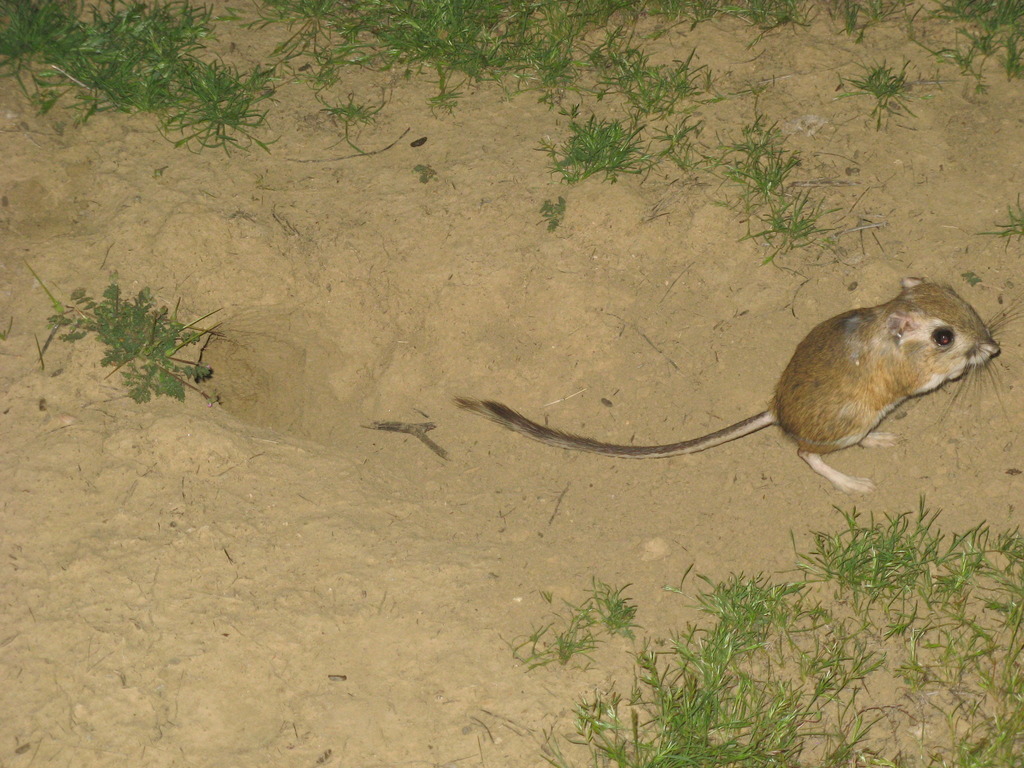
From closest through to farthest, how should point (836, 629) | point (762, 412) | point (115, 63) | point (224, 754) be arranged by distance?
point (224, 754), point (836, 629), point (762, 412), point (115, 63)

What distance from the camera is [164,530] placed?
3.34 m

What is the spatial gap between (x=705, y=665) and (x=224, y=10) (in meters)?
4.29

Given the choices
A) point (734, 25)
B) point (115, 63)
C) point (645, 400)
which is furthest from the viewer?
point (734, 25)

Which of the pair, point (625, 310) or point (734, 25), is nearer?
point (625, 310)

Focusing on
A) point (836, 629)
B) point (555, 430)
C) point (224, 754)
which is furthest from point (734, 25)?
point (224, 754)

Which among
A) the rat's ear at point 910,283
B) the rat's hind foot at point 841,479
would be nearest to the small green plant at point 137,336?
the rat's hind foot at point 841,479

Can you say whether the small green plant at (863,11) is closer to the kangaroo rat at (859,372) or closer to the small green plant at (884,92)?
the small green plant at (884,92)

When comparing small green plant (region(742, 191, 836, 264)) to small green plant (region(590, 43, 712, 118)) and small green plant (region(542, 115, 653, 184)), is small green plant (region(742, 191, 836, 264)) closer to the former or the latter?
small green plant (region(542, 115, 653, 184))

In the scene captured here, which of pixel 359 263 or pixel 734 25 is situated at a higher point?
pixel 734 25

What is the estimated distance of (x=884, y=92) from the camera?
4.43 meters

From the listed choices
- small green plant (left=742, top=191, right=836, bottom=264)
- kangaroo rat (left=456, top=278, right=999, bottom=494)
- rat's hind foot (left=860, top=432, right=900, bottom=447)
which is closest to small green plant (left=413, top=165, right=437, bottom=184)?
kangaroo rat (left=456, top=278, right=999, bottom=494)

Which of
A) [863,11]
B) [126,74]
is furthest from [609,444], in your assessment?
[126,74]

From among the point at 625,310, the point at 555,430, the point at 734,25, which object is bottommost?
the point at 555,430

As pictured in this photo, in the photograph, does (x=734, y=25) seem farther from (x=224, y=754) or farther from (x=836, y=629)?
(x=224, y=754)
